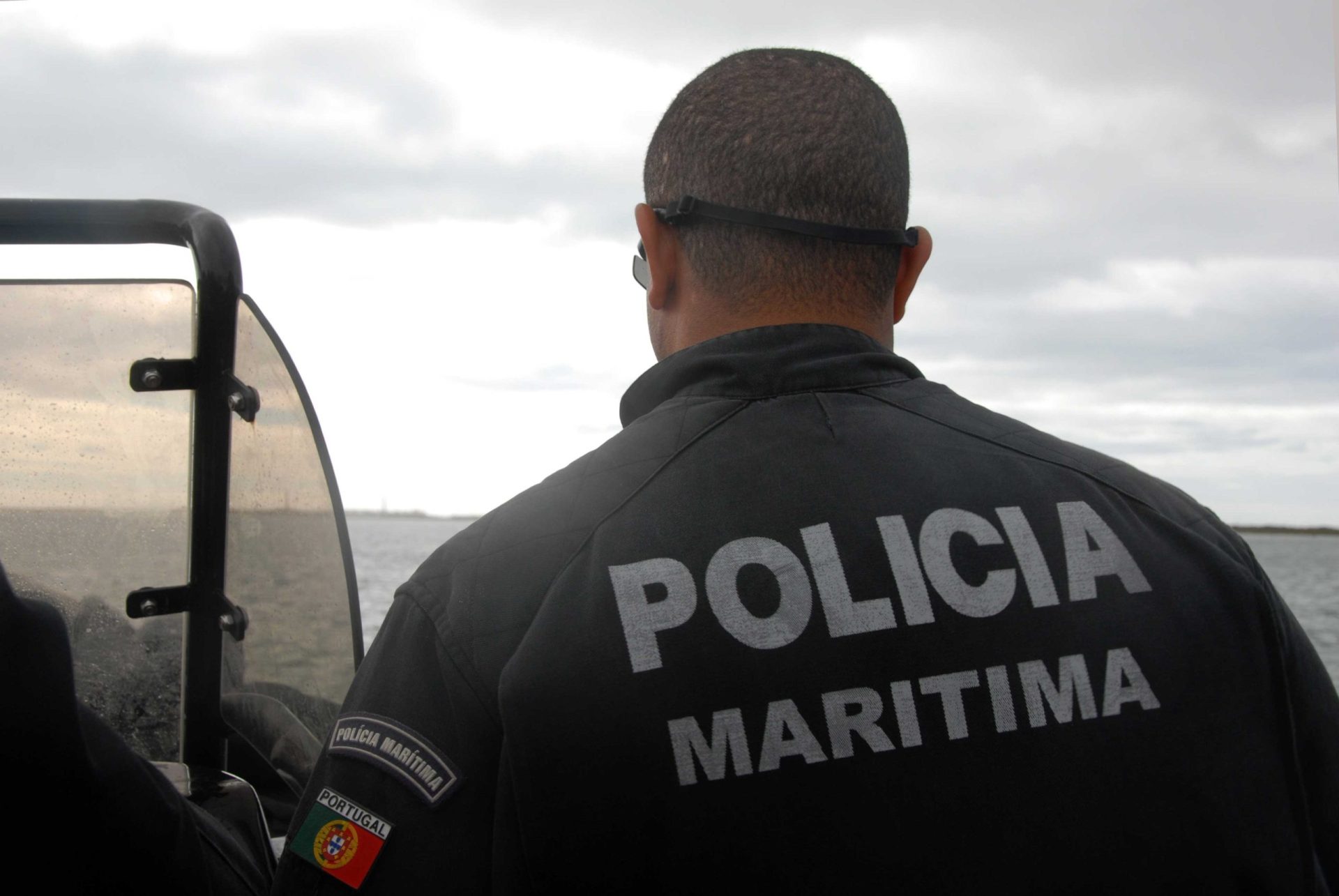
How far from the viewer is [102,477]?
1.70 meters

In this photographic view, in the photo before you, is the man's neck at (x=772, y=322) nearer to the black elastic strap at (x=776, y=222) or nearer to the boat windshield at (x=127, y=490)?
the black elastic strap at (x=776, y=222)

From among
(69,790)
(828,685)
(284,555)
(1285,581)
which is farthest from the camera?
(1285,581)

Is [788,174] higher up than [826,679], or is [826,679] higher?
[788,174]

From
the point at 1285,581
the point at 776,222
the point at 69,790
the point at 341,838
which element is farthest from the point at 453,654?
the point at 1285,581

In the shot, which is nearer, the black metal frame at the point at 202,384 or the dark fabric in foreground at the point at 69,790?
the dark fabric in foreground at the point at 69,790

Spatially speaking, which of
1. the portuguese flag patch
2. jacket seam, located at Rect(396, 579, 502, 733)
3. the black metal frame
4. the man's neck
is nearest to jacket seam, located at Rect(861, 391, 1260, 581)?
the man's neck

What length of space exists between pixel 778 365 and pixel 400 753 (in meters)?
0.59

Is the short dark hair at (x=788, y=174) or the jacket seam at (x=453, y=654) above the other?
the short dark hair at (x=788, y=174)

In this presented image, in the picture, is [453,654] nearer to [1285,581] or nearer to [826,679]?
[826,679]

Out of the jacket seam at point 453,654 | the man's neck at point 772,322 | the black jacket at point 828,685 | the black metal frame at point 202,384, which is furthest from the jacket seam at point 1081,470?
the black metal frame at point 202,384

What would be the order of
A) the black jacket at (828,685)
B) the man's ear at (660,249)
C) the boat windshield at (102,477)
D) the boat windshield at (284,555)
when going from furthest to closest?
the boat windshield at (284,555) → the boat windshield at (102,477) → the man's ear at (660,249) → the black jacket at (828,685)

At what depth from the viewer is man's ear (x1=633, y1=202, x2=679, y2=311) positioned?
4.82 feet

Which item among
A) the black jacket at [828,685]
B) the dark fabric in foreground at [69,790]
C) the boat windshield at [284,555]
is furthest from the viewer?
the boat windshield at [284,555]

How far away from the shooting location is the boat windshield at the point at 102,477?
1.64 m
